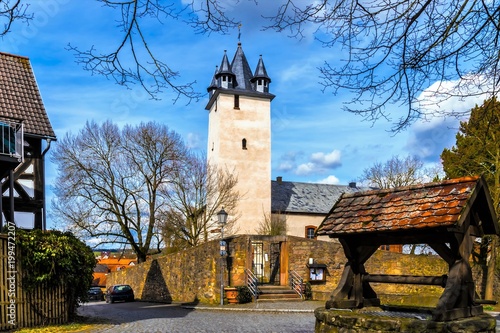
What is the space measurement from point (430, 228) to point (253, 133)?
111 feet

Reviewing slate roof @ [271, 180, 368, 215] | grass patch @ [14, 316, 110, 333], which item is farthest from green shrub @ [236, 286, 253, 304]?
slate roof @ [271, 180, 368, 215]

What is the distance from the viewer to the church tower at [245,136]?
38625mm

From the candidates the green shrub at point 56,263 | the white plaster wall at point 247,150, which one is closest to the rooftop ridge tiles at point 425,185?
the green shrub at point 56,263

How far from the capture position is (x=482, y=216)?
693 centimetres

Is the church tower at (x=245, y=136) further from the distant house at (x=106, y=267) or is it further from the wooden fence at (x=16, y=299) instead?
the distant house at (x=106, y=267)

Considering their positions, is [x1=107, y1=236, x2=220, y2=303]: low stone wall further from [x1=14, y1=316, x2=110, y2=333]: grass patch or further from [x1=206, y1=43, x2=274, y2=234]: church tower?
[x1=206, y1=43, x2=274, y2=234]: church tower

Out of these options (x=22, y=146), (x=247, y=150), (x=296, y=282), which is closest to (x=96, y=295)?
(x=247, y=150)

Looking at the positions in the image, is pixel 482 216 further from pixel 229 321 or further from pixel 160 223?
pixel 160 223

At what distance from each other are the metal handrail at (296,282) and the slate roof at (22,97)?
12515mm

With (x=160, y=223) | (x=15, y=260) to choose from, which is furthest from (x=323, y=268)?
(x=15, y=260)

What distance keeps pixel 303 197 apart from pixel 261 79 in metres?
11.3

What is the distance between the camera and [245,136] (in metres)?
39.7

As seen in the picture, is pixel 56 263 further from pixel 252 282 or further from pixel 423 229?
pixel 252 282

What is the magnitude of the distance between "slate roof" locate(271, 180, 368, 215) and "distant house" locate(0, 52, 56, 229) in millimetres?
26771
